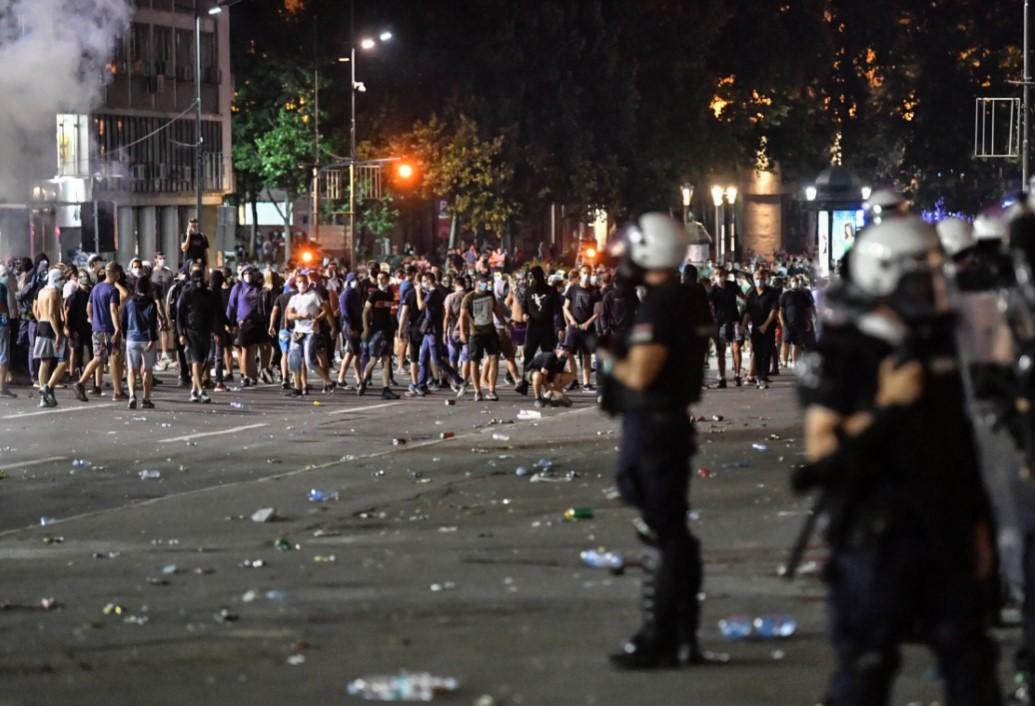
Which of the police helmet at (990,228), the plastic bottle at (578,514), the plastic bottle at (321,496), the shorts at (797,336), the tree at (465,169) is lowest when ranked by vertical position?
the plastic bottle at (321,496)

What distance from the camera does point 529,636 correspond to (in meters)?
9.59

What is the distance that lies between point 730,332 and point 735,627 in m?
21.7

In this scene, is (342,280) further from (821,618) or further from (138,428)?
(821,618)

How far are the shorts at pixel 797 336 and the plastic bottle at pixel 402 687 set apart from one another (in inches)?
948

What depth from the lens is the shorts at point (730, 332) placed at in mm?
31031

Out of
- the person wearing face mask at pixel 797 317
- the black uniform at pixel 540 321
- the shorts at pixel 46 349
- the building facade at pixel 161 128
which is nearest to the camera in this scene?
the shorts at pixel 46 349

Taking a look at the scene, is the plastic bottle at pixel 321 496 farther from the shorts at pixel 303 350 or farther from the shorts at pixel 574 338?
the shorts at pixel 574 338

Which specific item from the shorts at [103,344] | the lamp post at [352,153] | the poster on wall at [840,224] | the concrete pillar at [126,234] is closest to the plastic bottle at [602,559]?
the shorts at [103,344]

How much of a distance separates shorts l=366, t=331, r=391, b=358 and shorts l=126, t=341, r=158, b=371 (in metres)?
3.46

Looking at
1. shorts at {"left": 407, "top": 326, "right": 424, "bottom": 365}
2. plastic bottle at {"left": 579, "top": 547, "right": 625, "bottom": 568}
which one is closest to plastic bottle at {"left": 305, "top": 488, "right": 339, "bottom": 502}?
plastic bottle at {"left": 579, "top": 547, "right": 625, "bottom": 568}

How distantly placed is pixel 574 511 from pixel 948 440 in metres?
8.08

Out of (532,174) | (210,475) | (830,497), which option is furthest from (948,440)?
(532,174)

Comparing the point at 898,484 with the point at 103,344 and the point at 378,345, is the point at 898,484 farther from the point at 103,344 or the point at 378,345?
the point at 378,345

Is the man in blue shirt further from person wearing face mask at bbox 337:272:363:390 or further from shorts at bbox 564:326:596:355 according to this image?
shorts at bbox 564:326:596:355
